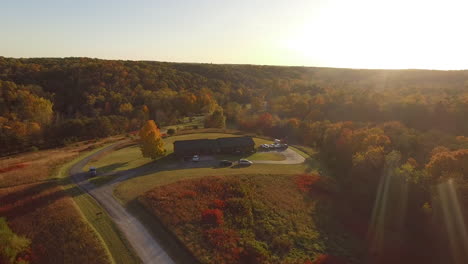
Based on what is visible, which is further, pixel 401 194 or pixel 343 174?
pixel 343 174

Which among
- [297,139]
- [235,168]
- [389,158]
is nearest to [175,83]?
[297,139]

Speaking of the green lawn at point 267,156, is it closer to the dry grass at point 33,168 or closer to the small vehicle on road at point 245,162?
the small vehicle on road at point 245,162

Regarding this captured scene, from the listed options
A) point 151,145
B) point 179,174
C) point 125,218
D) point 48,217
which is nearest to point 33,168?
point 151,145

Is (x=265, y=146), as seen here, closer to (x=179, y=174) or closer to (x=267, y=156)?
(x=267, y=156)

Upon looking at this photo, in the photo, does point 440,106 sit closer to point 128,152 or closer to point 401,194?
point 401,194

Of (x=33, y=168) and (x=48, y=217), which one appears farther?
(x=33, y=168)

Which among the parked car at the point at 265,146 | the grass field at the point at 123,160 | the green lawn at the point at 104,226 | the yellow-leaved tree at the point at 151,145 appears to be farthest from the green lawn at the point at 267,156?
the green lawn at the point at 104,226
